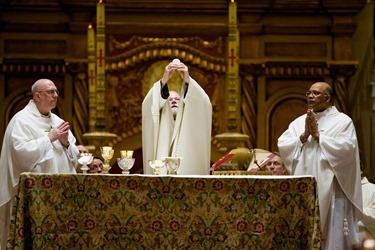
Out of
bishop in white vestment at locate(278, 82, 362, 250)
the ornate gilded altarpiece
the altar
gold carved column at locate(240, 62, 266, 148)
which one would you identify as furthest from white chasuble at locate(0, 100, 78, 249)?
gold carved column at locate(240, 62, 266, 148)

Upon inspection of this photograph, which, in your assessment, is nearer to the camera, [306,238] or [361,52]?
[306,238]

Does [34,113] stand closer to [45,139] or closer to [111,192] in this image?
[45,139]

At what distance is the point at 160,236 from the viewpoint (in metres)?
5.91

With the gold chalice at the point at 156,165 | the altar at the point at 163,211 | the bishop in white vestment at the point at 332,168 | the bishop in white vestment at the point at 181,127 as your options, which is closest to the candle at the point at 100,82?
the bishop in white vestment at the point at 181,127

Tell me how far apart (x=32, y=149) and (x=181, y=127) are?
118 cm

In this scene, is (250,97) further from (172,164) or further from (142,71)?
(172,164)

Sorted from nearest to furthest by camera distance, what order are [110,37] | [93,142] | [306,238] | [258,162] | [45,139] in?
[306,238] → [45,139] → [258,162] → [93,142] → [110,37]

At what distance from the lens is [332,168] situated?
6.96 metres

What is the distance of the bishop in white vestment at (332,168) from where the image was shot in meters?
6.86

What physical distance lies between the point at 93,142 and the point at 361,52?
11.4ft

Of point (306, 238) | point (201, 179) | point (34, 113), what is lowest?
point (306, 238)

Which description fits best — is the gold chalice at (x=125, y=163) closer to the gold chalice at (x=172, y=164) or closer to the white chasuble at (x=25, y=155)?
the gold chalice at (x=172, y=164)

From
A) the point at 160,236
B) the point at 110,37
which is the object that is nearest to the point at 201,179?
the point at 160,236

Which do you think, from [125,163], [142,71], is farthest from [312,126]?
[142,71]
